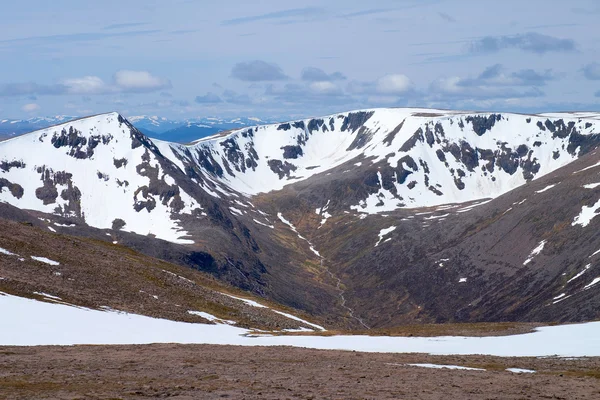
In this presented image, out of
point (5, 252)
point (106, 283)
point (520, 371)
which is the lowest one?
point (520, 371)

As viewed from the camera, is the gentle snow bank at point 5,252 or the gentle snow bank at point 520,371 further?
the gentle snow bank at point 5,252

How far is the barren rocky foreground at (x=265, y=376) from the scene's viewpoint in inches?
1222

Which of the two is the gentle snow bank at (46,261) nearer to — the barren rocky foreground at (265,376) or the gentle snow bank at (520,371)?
the barren rocky foreground at (265,376)

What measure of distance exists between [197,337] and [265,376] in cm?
3005

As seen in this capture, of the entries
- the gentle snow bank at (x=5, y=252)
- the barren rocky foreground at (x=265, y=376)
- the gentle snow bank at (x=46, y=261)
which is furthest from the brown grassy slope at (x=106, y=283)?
the barren rocky foreground at (x=265, y=376)

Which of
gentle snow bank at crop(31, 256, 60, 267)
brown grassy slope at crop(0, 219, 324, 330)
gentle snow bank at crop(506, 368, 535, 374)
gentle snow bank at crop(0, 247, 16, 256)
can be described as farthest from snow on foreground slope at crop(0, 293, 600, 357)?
gentle snow bank at crop(0, 247, 16, 256)

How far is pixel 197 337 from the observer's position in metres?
65.9

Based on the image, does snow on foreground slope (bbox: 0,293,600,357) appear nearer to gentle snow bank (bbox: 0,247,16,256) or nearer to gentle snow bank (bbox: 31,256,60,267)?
gentle snow bank (bbox: 31,256,60,267)

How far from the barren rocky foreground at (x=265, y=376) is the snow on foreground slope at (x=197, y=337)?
622 cm

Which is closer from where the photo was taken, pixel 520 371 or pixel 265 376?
pixel 265 376

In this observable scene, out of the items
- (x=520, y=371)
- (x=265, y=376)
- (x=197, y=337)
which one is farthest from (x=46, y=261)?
(x=520, y=371)

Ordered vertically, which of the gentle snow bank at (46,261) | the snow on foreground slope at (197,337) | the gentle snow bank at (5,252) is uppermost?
the gentle snow bank at (5,252)

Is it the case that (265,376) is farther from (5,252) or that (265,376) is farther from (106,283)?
(5,252)

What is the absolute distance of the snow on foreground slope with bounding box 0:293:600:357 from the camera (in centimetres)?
5388
